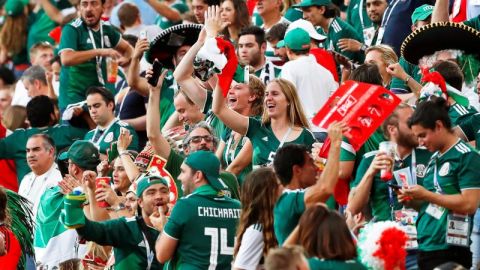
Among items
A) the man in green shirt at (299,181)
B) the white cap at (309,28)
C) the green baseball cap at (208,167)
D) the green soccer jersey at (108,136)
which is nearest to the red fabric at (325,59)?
the white cap at (309,28)

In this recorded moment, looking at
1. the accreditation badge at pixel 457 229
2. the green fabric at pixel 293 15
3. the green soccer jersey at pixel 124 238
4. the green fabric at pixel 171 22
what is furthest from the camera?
the green fabric at pixel 171 22

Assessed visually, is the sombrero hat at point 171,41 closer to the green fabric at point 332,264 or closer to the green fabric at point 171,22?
the green fabric at point 171,22

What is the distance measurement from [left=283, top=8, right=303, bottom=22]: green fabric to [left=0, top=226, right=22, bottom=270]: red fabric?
4.96 m

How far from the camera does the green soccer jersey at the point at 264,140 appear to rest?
1103 centimetres

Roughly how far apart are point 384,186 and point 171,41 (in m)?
4.28

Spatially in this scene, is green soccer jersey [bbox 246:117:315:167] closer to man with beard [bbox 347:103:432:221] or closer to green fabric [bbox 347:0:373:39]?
man with beard [bbox 347:103:432:221]

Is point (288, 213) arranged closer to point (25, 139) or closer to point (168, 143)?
point (168, 143)

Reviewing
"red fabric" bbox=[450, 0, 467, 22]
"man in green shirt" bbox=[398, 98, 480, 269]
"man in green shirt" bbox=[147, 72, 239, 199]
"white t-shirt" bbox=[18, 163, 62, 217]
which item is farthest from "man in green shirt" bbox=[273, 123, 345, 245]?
"white t-shirt" bbox=[18, 163, 62, 217]

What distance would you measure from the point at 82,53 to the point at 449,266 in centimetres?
852

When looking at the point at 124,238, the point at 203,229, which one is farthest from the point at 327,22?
the point at 203,229

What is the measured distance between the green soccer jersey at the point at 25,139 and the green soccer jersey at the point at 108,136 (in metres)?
1.11

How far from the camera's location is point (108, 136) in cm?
1406

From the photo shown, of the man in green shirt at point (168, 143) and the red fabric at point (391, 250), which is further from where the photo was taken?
the man in green shirt at point (168, 143)

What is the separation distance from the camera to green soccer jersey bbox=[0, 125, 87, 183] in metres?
15.4
